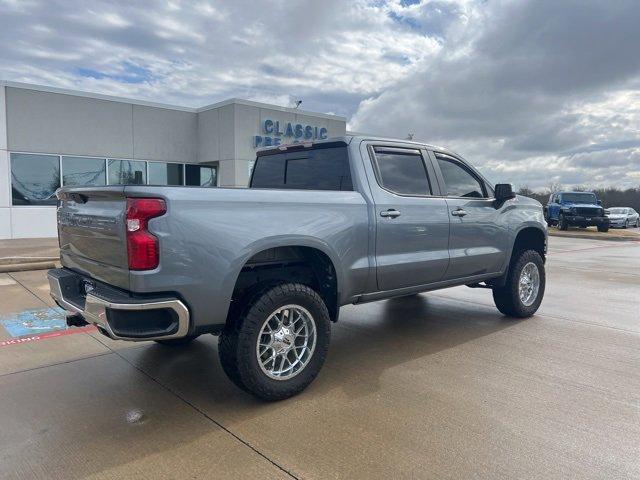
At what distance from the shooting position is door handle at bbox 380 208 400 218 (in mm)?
4355

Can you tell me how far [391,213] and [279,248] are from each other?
113cm

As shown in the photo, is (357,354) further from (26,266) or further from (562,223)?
(562,223)

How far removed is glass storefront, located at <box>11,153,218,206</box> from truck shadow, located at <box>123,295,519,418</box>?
930 centimetres

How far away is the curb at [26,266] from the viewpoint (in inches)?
358

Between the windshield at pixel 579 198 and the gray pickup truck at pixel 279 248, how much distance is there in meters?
21.1

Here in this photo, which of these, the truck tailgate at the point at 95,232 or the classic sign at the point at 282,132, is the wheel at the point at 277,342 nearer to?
the truck tailgate at the point at 95,232

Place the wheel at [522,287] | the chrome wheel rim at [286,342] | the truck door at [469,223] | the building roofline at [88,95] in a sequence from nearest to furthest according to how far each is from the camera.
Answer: the chrome wheel rim at [286,342], the truck door at [469,223], the wheel at [522,287], the building roofline at [88,95]

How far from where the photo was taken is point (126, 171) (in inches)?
637

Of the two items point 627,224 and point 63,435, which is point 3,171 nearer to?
point 63,435

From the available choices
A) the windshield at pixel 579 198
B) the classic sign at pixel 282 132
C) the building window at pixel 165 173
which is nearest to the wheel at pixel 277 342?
the classic sign at pixel 282 132

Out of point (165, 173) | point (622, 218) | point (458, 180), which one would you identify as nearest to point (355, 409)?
point (458, 180)

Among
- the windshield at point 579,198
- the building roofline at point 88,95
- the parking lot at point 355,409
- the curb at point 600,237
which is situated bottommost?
the parking lot at point 355,409

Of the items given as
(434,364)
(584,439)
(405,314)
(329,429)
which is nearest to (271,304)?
(329,429)

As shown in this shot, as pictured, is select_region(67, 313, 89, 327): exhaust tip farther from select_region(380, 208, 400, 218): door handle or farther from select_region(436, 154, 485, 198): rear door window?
select_region(436, 154, 485, 198): rear door window
